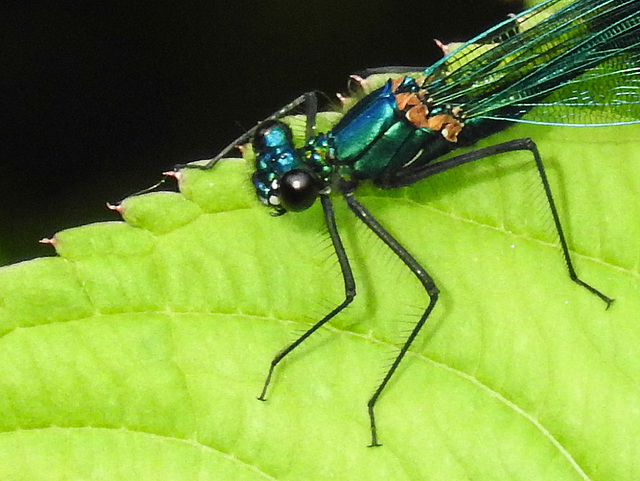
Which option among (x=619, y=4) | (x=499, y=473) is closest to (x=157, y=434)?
(x=499, y=473)

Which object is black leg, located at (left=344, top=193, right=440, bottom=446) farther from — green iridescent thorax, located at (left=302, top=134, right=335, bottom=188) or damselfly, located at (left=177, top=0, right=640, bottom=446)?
green iridescent thorax, located at (left=302, top=134, right=335, bottom=188)

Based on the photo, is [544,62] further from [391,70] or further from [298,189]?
[298,189]

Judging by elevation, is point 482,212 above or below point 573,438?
above

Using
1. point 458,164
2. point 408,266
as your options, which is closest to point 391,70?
point 458,164

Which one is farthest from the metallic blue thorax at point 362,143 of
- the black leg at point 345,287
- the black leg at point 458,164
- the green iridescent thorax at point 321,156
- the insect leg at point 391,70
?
the insect leg at point 391,70

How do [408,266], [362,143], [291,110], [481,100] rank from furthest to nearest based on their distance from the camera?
[291,110] < [481,100] < [362,143] < [408,266]

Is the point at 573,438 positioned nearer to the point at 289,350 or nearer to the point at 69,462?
the point at 289,350
